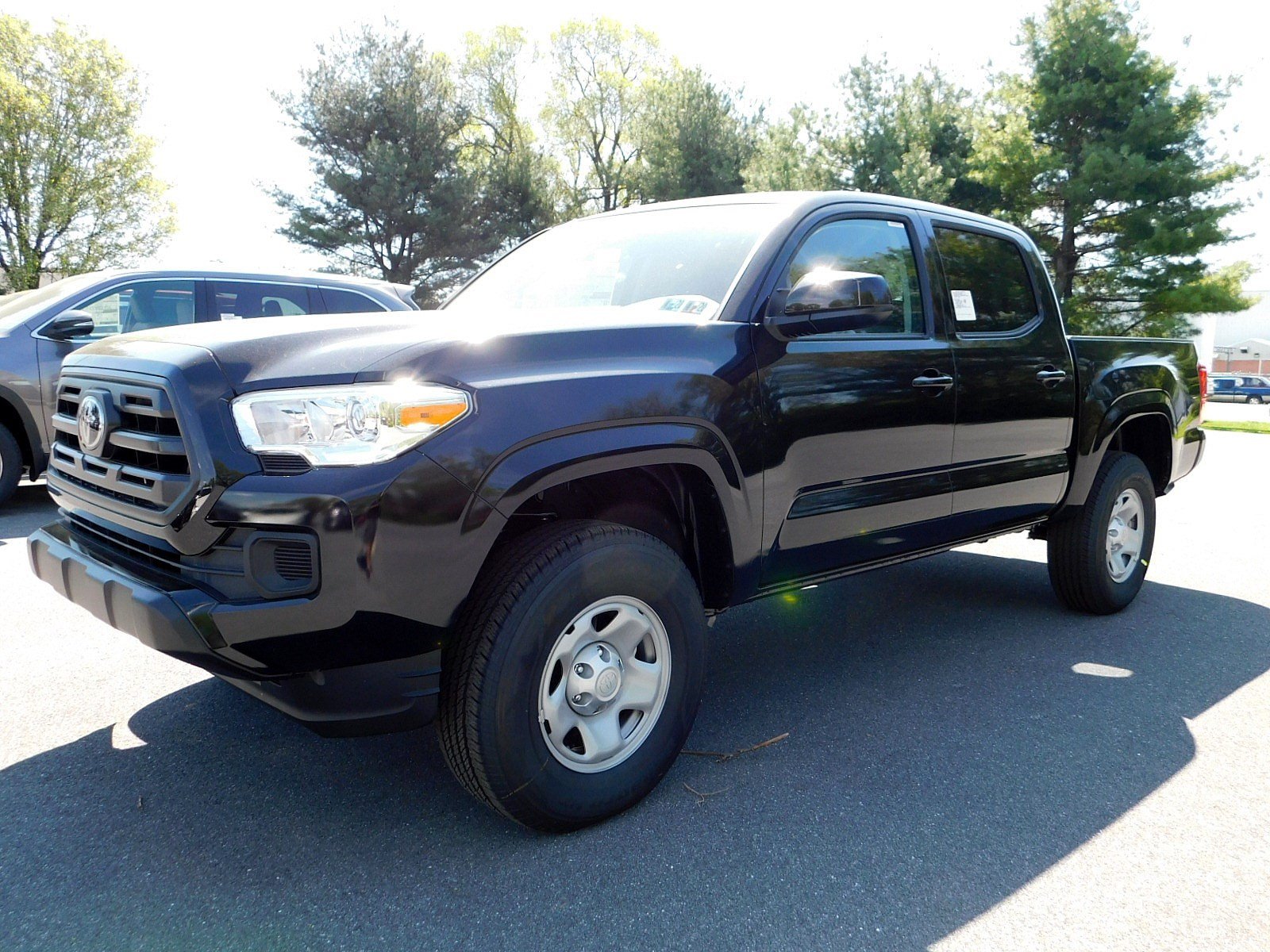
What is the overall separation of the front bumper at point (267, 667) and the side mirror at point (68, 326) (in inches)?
212

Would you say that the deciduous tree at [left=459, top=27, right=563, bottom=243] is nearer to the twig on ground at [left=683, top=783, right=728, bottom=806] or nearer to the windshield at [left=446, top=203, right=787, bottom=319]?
the windshield at [left=446, top=203, right=787, bottom=319]

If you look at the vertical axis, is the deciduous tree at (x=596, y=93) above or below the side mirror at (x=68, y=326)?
above

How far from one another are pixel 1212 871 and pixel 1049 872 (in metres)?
0.44

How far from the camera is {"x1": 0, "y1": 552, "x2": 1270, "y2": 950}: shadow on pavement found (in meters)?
2.28

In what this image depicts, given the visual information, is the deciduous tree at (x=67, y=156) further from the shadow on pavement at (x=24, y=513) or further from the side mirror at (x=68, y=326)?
the side mirror at (x=68, y=326)

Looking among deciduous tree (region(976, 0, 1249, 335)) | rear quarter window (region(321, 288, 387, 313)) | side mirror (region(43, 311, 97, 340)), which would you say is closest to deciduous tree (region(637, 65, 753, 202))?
deciduous tree (region(976, 0, 1249, 335))

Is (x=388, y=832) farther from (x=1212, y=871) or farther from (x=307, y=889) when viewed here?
(x=1212, y=871)

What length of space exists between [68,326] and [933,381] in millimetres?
6246

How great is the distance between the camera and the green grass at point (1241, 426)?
2036 centimetres

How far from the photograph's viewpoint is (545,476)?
2496 mm

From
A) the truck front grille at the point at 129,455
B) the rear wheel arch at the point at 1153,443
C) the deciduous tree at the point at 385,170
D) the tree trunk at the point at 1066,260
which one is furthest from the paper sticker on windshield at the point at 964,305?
the deciduous tree at the point at 385,170

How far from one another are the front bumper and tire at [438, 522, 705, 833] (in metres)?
0.12

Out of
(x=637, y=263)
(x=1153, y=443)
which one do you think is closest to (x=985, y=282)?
(x=637, y=263)

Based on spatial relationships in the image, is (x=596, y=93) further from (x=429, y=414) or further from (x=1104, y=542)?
(x=429, y=414)
